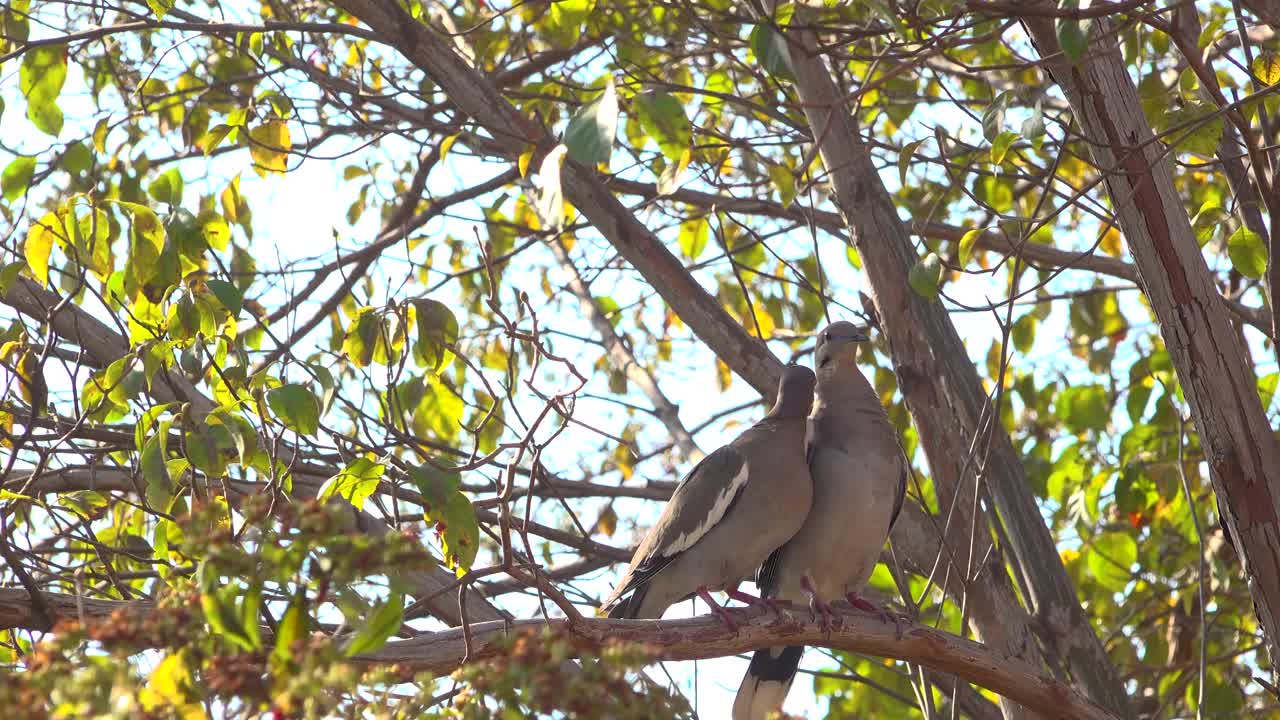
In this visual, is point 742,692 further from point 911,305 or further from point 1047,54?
point 1047,54

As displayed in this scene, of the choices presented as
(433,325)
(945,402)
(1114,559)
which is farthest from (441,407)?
(1114,559)

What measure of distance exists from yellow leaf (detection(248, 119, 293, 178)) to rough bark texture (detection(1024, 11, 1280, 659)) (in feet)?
8.37

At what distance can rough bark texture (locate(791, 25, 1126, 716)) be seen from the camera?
13.0 feet

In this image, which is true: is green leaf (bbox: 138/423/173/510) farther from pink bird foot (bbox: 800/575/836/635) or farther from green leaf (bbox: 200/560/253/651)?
pink bird foot (bbox: 800/575/836/635)

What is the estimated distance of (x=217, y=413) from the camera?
9.43ft

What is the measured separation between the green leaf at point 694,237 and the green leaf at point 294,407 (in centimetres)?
208

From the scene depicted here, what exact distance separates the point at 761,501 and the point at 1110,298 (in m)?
2.91

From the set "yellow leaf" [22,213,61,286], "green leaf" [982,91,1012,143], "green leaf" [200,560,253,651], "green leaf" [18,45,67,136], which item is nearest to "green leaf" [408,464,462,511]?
"yellow leaf" [22,213,61,286]

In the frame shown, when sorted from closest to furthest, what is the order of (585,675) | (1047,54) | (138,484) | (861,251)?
(585,675) → (1047,54) → (138,484) → (861,251)

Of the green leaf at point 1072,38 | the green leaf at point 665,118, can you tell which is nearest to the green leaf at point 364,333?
the green leaf at point 665,118

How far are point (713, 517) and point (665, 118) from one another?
194 centimetres

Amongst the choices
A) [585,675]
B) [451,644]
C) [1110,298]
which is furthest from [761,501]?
[1110,298]

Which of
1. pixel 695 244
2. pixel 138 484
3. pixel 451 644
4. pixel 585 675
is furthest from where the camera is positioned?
pixel 695 244

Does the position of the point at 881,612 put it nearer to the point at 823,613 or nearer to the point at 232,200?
the point at 823,613
